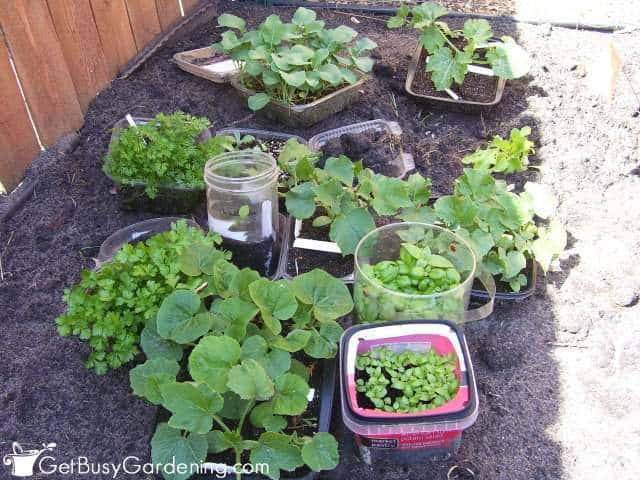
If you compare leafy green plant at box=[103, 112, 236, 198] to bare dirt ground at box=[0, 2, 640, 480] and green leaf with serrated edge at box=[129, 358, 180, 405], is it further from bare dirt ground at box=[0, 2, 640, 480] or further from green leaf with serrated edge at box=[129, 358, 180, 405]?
green leaf with serrated edge at box=[129, 358, 180, 405]

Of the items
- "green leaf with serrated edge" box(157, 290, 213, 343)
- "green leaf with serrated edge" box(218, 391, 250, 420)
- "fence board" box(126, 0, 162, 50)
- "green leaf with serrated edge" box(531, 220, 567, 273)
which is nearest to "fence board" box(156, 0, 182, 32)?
"fence board" box(126, 0, 162, 50)

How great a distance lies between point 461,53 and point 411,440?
220 cm

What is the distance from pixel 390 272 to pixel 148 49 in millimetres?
2290

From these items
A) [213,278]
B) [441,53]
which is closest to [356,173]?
[213,278]

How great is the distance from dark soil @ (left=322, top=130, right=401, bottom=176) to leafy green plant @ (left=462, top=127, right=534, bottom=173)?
356 millimetres

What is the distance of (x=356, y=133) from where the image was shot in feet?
9.35

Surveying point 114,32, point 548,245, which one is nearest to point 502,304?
point 548,245

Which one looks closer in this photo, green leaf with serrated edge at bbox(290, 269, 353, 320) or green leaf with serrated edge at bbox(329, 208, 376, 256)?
green leaf with serrated edge at bbox(290, 269, 353, 320)

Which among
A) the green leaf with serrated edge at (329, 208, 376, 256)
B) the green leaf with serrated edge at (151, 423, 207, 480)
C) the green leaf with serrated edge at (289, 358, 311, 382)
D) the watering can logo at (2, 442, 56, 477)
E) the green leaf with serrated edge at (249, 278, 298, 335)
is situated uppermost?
the green leaf with serrated edge at (249, 278, 298, 335)

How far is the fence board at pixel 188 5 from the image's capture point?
369 cm

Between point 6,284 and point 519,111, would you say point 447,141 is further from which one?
point 6,284

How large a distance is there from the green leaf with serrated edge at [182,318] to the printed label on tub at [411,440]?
549 millimetres

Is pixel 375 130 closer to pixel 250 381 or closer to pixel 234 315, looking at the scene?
pixel 234 315

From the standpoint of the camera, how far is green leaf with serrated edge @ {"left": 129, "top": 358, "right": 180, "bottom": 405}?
5.02 feet
